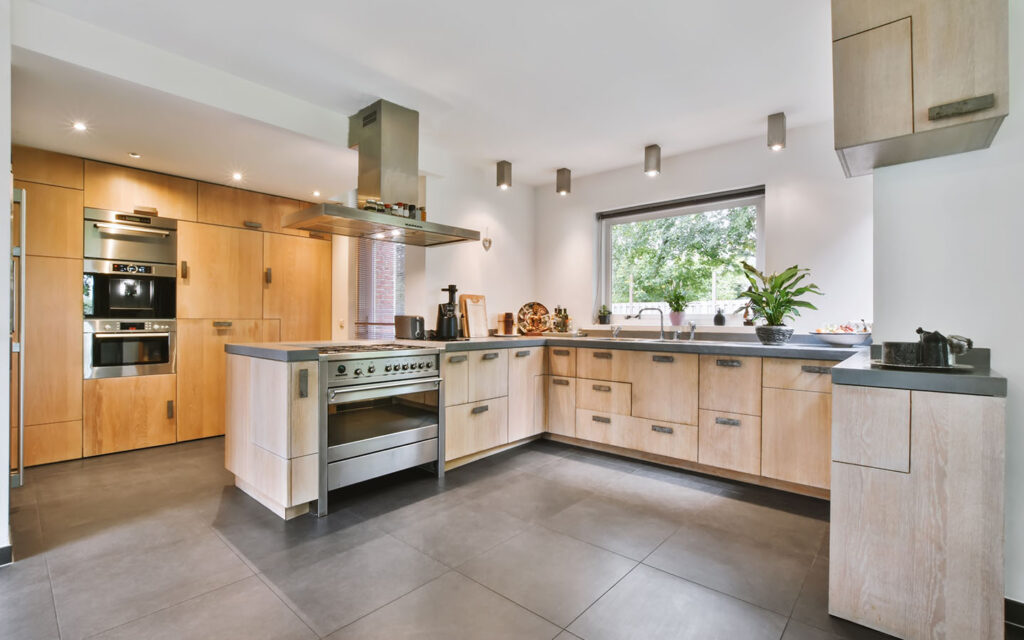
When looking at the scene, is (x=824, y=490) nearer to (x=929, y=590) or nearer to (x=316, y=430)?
(x=929, y=590)

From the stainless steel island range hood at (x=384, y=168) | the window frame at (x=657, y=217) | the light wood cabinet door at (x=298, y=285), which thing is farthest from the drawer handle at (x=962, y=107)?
the light wood cabinet door at (x=298, y=285)

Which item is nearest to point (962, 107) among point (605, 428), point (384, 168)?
point (605, 428)

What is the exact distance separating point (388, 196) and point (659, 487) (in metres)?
2.51

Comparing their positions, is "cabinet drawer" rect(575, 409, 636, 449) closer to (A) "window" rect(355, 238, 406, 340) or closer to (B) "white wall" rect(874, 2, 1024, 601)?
(B) "white wall" rect(874, 2, 1024, 601)

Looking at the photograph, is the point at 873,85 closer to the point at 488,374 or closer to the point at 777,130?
the point at 777,130

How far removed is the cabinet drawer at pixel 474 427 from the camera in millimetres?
3094

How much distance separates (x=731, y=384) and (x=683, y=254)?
1528 mm

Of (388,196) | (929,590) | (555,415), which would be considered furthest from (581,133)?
(929,590)

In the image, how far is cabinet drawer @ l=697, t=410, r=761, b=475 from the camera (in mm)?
2777

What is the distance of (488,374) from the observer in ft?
11.0

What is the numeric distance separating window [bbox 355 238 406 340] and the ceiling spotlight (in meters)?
2.99

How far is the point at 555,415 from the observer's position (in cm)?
377

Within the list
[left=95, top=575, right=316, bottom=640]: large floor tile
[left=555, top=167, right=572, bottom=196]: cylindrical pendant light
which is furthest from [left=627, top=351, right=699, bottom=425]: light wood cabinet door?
[left=95, top=575, right=316, bottom=640]: large floor tile

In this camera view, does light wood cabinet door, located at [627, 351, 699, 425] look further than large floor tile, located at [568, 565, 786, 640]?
Yes
